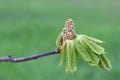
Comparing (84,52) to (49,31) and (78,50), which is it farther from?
(49,31)

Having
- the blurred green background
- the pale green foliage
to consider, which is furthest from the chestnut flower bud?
the blurred green background

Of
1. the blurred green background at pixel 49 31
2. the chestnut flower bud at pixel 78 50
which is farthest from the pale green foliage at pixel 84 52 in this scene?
the blurred green background at pixel 49 31

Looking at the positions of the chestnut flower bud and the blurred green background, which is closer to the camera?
the chestnut flower bud

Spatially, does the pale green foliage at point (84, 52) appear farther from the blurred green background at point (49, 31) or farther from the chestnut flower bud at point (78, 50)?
the blurred green background at point (49, 31)

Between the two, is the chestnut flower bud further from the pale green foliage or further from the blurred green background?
the blurred green background

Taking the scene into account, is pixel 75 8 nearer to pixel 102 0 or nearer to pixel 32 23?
pixel 102 0

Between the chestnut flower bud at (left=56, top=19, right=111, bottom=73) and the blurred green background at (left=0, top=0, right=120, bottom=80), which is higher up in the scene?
the chestnut flower bud at (left=56, top=19, right=111, bottom=73)

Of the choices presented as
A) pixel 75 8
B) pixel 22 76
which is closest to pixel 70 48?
pixel 22 76

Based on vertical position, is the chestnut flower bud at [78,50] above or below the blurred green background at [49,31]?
above
